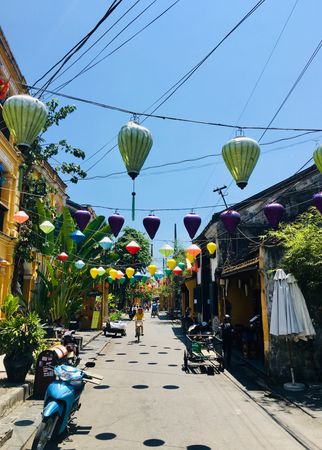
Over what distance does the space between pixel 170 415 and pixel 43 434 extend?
306cm

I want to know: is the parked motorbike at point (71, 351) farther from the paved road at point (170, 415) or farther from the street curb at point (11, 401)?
the street curb at point (11, 401)

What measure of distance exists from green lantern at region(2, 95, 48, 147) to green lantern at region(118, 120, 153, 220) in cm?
125

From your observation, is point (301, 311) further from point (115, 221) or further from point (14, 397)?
point (14, 397)

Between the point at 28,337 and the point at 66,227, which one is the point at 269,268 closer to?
the point at 28,337

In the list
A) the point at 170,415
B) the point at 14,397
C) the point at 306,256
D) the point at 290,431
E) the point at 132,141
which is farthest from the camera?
the point at 306,256

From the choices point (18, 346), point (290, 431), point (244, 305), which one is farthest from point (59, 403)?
point (244, 305)

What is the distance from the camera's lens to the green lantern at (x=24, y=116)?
5.16m

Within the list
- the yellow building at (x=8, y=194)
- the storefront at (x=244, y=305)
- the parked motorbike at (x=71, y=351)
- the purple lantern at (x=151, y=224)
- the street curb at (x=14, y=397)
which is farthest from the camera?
the yellow building at (x=8, y=194)

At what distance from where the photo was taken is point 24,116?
5180 mm

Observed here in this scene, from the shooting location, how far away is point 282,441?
604 cm

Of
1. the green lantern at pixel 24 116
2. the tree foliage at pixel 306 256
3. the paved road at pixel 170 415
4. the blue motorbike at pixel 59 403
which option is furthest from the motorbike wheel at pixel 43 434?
the tree foliage at pixel 306 256

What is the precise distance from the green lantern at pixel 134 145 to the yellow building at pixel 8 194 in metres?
11.2

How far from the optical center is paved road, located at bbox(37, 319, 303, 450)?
5949 millimetres

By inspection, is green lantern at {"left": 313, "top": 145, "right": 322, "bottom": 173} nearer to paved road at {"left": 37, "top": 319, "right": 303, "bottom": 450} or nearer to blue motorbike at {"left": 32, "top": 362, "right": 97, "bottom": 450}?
paved road at {"left": 37, "top": 319, "right": 303, "bottom": 450}
